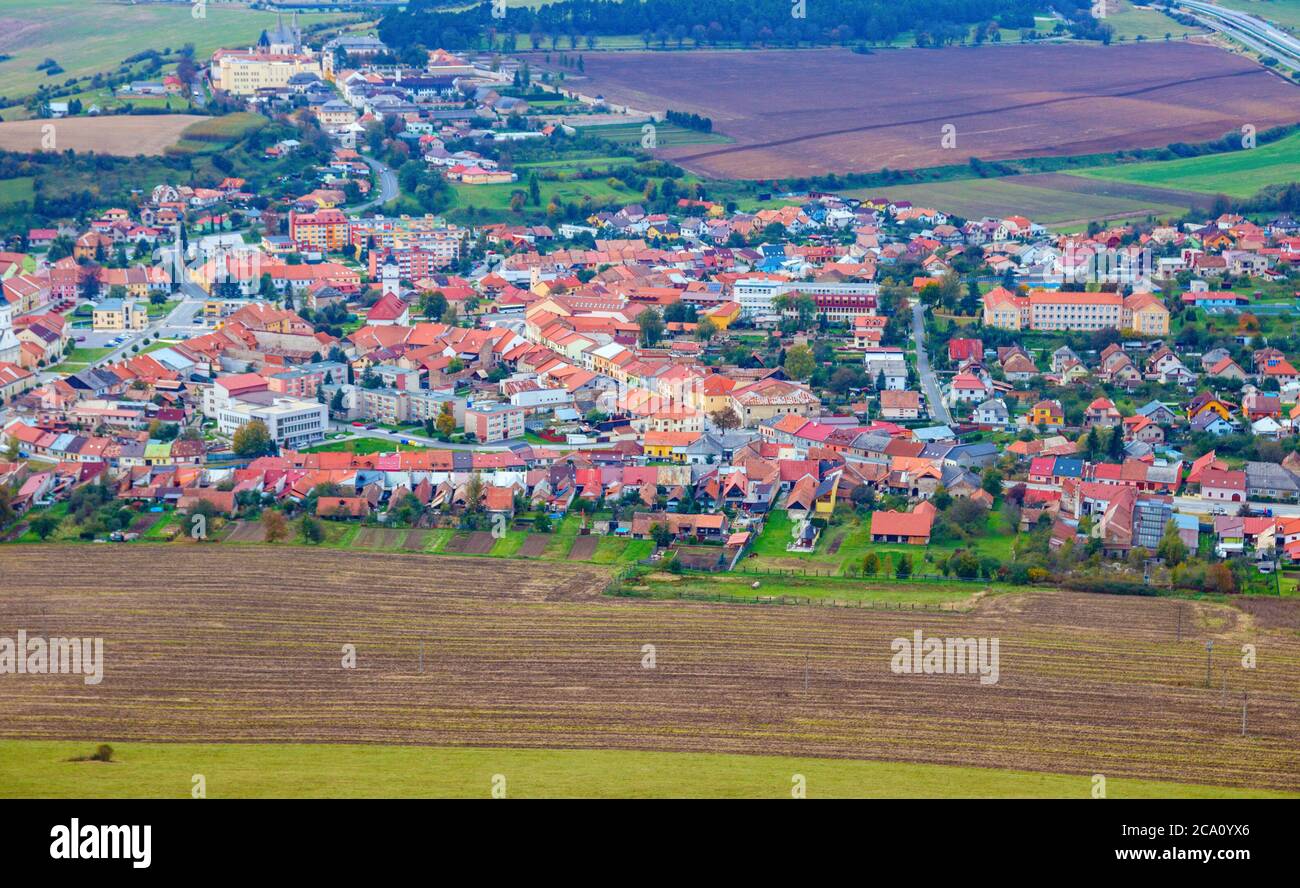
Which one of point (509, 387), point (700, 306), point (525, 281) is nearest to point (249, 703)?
point (509, 387)

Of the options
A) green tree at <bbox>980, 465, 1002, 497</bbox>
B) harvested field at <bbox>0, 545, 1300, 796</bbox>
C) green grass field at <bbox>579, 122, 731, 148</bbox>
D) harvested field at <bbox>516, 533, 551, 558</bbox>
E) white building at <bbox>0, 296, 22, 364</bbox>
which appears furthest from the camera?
green grass field at <bbox>579, 122, 731, 148</bbox>

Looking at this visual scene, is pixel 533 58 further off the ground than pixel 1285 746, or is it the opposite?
pixel 533 58

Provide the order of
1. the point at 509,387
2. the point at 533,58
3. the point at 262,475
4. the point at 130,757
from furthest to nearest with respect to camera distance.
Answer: the point at 533,58
the point at 509,387
the point at 262,475
the point at 130,757

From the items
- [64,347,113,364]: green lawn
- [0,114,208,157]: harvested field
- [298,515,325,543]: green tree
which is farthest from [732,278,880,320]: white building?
[0,114,208,157]: harvested field

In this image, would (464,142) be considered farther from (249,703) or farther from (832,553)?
(249,703)

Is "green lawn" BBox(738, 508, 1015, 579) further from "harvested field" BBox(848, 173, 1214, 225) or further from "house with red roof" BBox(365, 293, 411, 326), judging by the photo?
"harvested field" BBox(848, 173, 1214, 225)

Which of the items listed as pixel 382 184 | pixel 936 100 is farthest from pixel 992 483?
pixel 936 100
